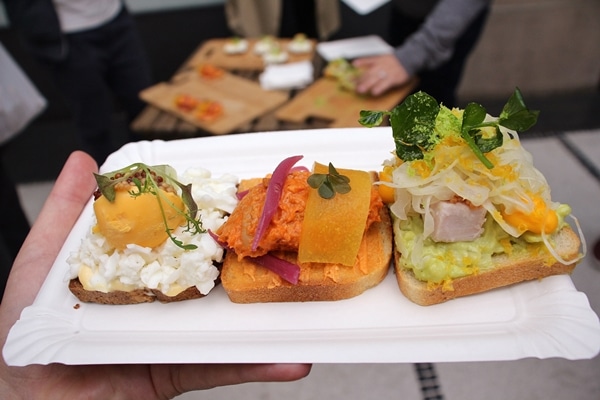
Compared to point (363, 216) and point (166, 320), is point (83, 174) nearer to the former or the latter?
point (166, 320)

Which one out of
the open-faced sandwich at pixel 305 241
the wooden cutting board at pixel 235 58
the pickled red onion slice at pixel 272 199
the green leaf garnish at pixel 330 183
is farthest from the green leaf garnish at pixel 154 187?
the wooden cutting board at pixel 235 58

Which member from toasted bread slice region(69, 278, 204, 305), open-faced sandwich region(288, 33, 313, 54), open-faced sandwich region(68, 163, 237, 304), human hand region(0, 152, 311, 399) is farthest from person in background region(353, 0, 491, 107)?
human hand region(0, 152, 311, 399)

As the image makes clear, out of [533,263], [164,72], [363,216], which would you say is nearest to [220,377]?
[363,216]

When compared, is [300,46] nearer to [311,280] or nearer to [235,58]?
[235,58]

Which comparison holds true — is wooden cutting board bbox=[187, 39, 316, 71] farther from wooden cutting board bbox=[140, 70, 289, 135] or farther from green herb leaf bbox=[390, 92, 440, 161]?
green herb leaf bbox=[390, 92, 440, 161]

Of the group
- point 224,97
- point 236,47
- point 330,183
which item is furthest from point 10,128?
point 330,183
